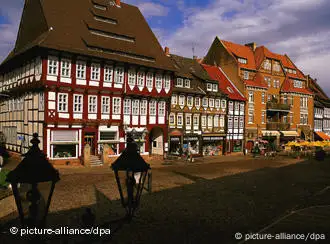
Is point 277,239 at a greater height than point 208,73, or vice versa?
point 208,73

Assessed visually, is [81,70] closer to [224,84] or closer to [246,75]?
[224,84]

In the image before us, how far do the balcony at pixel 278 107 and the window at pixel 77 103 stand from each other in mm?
29305

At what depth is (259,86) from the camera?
4344cm

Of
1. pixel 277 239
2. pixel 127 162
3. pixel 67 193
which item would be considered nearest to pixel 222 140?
pixel 67 193

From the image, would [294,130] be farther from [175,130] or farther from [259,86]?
[175,130]

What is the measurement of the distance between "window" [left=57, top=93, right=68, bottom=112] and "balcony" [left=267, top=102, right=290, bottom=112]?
30.6m

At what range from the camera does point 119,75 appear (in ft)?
90.5

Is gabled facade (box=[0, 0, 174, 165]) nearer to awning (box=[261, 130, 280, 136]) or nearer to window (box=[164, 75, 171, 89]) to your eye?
window (box=[164, 75, 171, 89])

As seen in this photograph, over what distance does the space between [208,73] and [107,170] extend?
21.5 metres

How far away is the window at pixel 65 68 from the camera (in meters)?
24.0

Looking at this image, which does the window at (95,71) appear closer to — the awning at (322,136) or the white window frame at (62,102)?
the white window frame at (62,102)

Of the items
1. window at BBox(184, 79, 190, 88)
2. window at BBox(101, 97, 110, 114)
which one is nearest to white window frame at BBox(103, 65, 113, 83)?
window at BBox(101, 97, 110, 114)

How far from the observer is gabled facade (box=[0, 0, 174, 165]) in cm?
2381

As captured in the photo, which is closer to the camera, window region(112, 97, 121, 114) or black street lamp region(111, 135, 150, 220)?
black street lamp region(111, 135, 150, 220)
